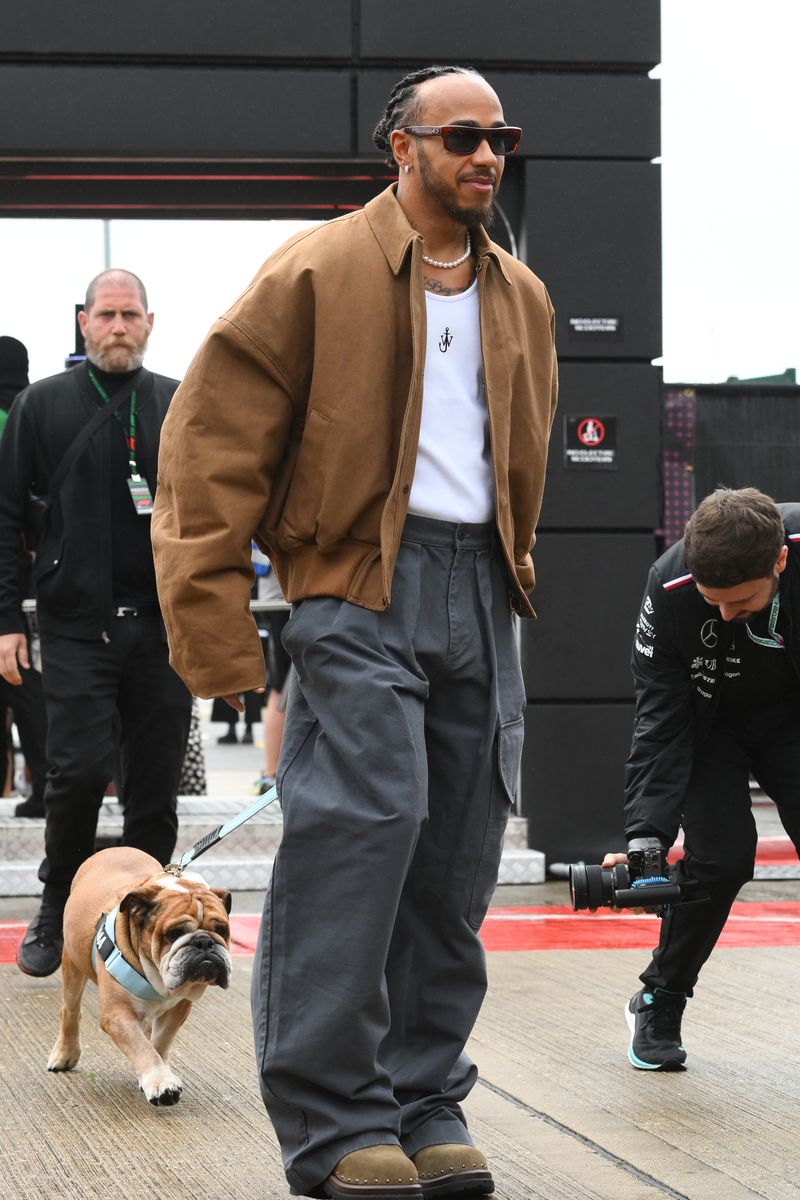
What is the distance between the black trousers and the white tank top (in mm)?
5091

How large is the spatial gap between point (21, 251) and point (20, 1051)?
15.5 feet

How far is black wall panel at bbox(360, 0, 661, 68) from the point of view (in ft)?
25.6

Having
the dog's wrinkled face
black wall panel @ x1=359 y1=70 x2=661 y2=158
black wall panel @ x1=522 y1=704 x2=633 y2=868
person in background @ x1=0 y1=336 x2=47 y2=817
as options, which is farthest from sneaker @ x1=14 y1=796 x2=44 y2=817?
the dog's wrinkled face

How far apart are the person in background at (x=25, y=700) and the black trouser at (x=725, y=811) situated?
13.5 ft

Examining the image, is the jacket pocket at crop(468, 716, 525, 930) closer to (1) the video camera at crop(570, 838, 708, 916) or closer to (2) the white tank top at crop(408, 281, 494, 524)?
(2) the white tank top at crop(408, 281, 494, 524)

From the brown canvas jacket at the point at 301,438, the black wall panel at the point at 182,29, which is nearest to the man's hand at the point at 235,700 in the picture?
the brown canvas jacket at the point at 301,438

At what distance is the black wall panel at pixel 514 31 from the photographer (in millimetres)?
7801

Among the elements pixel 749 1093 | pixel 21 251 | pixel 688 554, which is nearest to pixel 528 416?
pixel 688 554

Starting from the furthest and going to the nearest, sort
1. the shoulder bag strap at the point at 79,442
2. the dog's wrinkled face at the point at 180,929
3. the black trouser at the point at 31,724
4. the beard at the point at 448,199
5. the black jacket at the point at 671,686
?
the black trouser at the point at 31,724 → the shoulder bag strap at the point at 79,442 → the black jacket at the point at 671,686 → the dog's wrinkled face at the point at 180,929 → the beard at the point at 448,199

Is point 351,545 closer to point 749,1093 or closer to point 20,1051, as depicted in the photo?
point 749,1093

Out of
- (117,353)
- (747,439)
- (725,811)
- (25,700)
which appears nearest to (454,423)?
(725,811)

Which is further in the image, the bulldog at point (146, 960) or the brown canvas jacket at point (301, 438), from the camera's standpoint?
the bulldog at point (146, 960)

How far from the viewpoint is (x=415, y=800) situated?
3.15 meters

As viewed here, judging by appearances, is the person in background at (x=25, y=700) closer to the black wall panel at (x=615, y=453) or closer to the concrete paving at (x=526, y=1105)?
the concrete paving at (x=526, y=1105)
